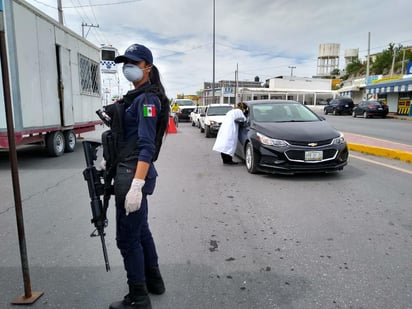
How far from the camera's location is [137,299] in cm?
244

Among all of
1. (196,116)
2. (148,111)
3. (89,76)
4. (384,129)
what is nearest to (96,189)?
(148,111)

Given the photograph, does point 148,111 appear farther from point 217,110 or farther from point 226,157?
point 217,110

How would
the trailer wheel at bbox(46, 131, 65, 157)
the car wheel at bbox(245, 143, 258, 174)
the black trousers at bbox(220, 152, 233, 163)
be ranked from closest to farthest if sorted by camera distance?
the car wheel at bbox(245, 143, 258, 174) < the black trousers at bbox(220, 152, 233, 163) < the trailer wheel at bbox(46, 131, 65, 157)

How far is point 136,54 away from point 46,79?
24.0ft

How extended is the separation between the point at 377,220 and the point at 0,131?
7286mm

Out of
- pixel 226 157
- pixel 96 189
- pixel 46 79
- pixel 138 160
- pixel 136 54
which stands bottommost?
pixel 226 157

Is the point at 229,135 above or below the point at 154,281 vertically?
above

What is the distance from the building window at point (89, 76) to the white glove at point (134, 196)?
972cm

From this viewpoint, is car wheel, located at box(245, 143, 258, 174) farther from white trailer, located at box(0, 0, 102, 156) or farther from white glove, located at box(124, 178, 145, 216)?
white trailer, located at box(0, 0, 102, 156)

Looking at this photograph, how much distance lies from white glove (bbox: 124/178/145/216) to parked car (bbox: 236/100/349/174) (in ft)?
14.3

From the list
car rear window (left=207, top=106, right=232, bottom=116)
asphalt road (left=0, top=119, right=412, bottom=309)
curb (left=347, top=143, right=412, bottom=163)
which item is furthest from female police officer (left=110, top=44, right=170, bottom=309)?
car rear window (left=207, top=106, right=232, bottom=116)

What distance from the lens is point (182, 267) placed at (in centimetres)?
314

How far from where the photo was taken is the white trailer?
24.0 ft

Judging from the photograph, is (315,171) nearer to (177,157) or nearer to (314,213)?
(314,213)
